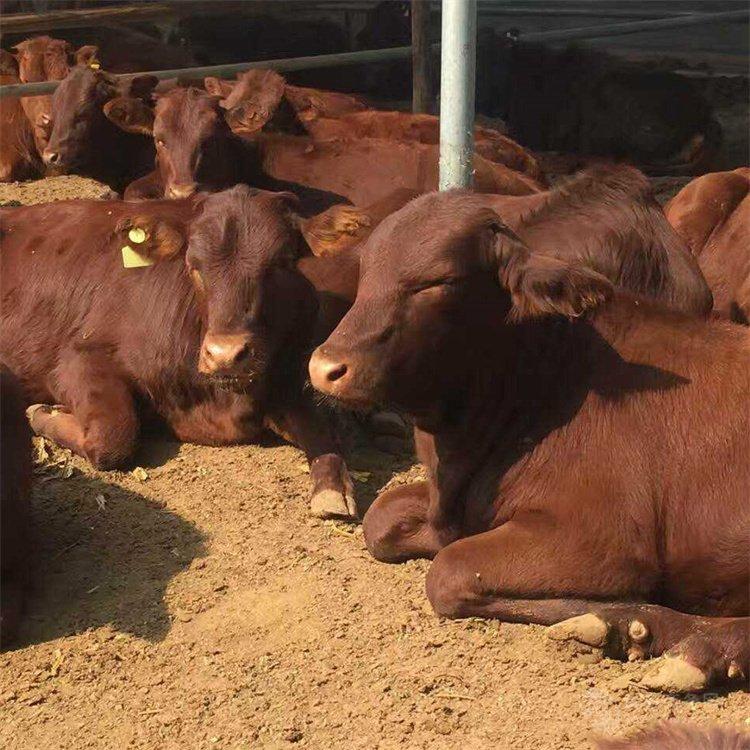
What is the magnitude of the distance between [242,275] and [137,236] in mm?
916

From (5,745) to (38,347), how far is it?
344 centimetres

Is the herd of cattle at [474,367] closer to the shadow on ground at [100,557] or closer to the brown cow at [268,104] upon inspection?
the shadow on ground at [100,557]

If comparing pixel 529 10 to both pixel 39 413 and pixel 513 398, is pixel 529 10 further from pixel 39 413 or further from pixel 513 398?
pixel 513 398

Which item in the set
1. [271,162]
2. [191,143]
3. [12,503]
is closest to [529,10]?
[271,162]

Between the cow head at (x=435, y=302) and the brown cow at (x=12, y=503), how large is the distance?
1.41 meters

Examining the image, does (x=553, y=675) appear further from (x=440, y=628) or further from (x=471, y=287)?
(x=471, y=287)

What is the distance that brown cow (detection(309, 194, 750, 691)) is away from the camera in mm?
5250

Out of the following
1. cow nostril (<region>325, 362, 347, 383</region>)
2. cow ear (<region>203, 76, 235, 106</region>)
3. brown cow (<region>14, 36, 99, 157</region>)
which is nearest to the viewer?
cow nostril (<region>325, 362, 347, 383</region>)

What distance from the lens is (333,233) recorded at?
718cm

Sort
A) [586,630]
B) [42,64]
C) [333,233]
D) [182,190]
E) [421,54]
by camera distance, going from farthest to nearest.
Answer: [42,64] < [421,54] < [182,190] < [333,233] < [586,630]

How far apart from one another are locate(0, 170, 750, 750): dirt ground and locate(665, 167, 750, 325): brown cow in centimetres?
312

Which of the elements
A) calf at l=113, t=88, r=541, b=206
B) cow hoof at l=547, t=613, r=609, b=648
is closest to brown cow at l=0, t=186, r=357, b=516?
cow hoof at l=547, t=613, r=609, b=648

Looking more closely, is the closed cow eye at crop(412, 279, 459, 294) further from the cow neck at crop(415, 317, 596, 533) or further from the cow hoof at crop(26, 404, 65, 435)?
the cow hoof at crop(26, 404, 65, 435)

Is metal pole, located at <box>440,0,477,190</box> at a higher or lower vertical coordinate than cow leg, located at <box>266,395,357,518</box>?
higher
